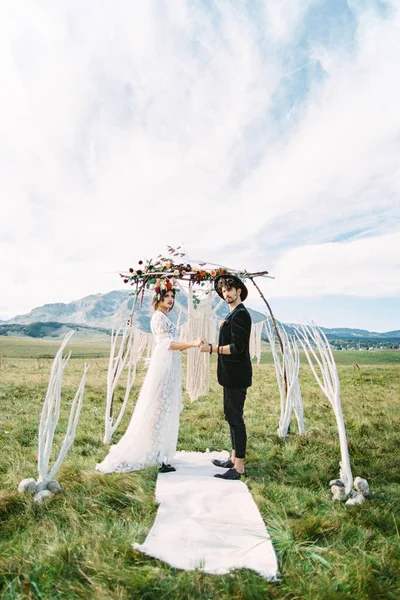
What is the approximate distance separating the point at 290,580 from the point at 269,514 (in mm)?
973

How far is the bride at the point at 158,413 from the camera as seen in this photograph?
14.9 ft

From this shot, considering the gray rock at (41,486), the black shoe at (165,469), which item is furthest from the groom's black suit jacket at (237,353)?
the gray rock at (41,486)

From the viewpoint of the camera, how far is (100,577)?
2357mm

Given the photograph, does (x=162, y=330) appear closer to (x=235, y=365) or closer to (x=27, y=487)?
(x=235, y=365)

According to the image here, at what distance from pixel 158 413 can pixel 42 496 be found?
158cm

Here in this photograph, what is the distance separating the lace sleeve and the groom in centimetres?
52

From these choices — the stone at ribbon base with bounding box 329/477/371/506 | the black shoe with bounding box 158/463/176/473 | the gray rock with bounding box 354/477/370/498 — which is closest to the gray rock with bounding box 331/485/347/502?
the stone at ribbon base with bounding box 329/477/371/506

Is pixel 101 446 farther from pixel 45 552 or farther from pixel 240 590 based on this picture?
pixel 240 590

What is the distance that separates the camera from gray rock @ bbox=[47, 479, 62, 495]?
3726 millimetres

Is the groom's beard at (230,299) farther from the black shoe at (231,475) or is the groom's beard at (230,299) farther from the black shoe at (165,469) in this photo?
the black shoe at (165,469)

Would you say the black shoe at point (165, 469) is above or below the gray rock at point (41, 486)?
below

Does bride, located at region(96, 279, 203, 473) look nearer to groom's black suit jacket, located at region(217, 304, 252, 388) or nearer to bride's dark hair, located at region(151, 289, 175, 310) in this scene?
bride's dark hair, located at region(151, 289, 175, 310)

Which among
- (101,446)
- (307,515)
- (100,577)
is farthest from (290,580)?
(101,446)

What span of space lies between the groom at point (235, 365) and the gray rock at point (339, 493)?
3.62 ft
